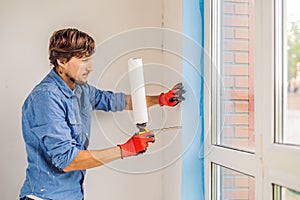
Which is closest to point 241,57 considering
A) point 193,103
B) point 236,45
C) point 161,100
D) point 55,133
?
point 236,45

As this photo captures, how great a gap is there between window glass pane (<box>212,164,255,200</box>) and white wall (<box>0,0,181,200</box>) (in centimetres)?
22

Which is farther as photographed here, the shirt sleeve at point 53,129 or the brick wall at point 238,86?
the shirt sleeve at point 53,129

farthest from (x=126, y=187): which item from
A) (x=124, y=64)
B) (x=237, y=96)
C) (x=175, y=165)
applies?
(x=237, y=96)

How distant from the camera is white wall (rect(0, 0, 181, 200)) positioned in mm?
1877

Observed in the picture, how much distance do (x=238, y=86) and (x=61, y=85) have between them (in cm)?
73

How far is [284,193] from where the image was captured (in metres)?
1.17

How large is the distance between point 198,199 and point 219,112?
0.41 metres

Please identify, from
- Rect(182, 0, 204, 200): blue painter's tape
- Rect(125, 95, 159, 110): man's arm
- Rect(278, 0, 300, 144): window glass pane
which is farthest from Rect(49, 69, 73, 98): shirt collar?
Rect(278, 0, 300, 144): window glass pane

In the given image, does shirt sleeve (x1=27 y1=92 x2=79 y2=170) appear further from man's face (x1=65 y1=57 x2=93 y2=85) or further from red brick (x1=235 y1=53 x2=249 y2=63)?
red brick (x1=235 y1=53 x2=249 y2=63)

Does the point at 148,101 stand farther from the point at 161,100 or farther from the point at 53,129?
the point at 53,129

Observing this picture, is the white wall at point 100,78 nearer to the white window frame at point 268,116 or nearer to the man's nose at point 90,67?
the man's nose at point 90,67

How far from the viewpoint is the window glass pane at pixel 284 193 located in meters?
1.11

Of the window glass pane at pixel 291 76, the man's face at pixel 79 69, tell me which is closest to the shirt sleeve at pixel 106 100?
the man's face at pixel 79 69

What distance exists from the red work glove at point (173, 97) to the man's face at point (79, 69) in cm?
35
